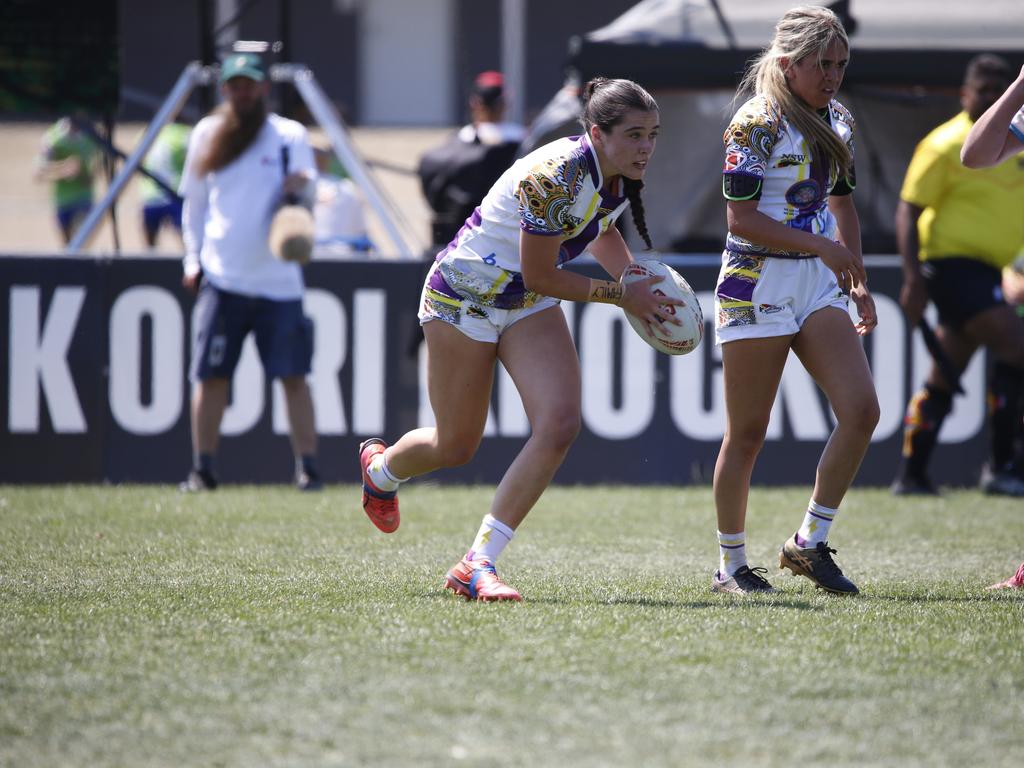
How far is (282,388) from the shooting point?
8.47 m

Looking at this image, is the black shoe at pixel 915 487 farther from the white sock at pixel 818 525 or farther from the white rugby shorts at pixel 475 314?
the white rugby shorts at pixel 475 314

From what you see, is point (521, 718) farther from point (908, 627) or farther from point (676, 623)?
point (908, 627)

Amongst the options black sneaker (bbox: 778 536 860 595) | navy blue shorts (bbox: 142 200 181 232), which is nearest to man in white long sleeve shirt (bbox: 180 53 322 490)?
black sneaker (bbox: 778 536 860 595)

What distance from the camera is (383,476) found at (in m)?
5.47

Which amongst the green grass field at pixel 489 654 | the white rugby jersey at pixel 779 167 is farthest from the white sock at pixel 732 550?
the white rugby jersey at pixel 779 167

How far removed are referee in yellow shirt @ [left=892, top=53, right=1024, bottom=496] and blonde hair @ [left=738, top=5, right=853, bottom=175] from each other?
10.3ft

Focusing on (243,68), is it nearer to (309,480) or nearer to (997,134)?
(309,480)

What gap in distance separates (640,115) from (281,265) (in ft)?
13.1

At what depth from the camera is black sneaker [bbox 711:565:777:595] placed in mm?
5129

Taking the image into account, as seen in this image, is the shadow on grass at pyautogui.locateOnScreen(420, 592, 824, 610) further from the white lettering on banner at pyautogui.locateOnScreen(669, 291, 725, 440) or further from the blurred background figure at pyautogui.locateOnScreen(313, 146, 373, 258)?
the blurred background figure at pyautogui.locateOnScreen(313, 146, 373, 258)

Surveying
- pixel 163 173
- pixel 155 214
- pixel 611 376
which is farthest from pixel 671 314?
pixel 155 214

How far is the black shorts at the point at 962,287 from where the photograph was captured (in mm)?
7984

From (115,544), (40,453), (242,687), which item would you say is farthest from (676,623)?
(40,453)

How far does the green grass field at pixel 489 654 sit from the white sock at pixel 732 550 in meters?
0.13
